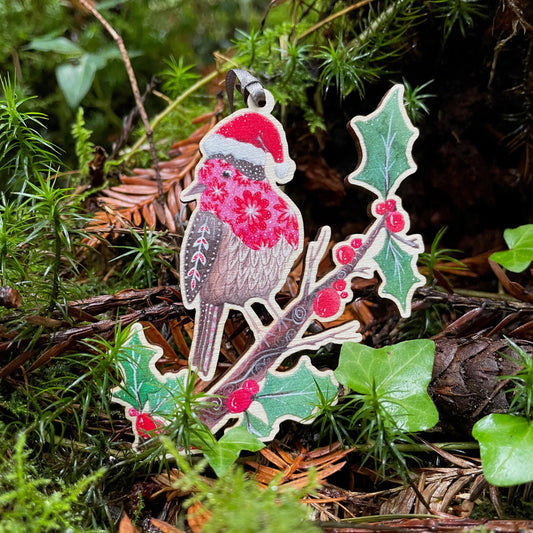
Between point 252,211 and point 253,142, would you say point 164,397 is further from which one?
point 253,142

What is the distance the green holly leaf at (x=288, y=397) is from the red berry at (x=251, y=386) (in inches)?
0.5

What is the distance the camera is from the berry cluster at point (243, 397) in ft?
4.69

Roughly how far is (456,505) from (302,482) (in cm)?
34

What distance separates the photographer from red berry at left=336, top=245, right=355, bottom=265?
5.08ft

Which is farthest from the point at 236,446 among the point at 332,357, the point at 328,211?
the point at 328,211

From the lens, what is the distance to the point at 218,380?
1.46m

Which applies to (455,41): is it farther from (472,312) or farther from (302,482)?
(302,482)

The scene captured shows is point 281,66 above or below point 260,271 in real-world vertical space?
above

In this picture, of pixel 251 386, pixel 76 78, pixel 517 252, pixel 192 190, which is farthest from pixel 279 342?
pixel 76 78

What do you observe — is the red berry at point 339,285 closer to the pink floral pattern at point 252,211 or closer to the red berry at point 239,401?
→ the pink floral pattern at point 252,211

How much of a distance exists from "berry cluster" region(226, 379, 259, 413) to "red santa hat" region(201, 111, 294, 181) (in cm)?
56

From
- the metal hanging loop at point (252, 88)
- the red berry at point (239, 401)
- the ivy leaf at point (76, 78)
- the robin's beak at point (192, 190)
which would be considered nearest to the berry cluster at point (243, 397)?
the red berry at point (239, 401)

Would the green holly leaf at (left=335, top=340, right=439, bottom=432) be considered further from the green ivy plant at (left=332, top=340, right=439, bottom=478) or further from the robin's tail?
the robin's tail

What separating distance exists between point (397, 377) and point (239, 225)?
0.57 meters
